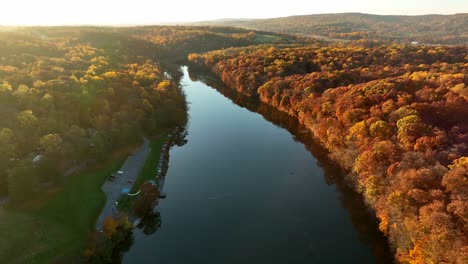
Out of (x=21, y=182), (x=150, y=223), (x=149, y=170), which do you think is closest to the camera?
(x=21, y=182)

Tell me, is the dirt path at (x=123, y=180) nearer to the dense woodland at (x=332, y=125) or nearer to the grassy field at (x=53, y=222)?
the grassy field at (x=53, y=222)

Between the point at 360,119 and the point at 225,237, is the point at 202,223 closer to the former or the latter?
the point at 225,237

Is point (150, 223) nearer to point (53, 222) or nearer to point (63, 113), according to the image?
point (53, 222)

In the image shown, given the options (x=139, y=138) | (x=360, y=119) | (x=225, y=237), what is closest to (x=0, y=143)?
(x=139, y=138)

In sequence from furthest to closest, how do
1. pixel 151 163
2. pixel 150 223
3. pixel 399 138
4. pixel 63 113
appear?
pixel 63 113, pixel 151 163, pixel 399 138, pixel 150 223

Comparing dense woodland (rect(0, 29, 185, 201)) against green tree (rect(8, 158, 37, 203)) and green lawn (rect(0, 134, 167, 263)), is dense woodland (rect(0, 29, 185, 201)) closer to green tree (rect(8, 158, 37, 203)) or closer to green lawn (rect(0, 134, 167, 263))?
green tree (rect(8, 158, 37, 203))

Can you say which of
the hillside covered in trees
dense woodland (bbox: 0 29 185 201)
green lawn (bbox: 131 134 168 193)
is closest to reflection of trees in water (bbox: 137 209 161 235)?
green lawn (bbox: 131 134 168 193)

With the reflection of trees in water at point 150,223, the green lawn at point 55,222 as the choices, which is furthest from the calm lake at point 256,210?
the green lawn at point 55,222

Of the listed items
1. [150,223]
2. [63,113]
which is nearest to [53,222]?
[150,223]
